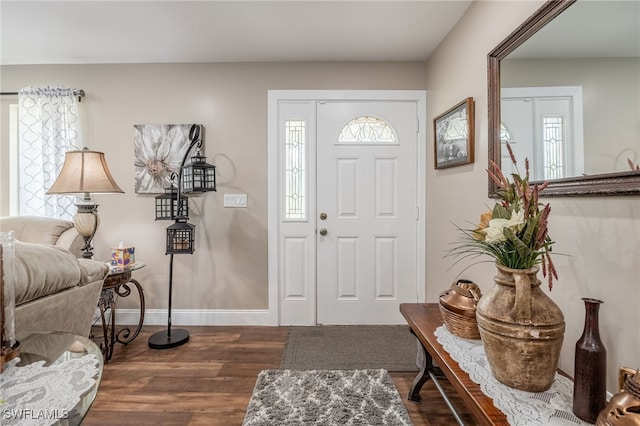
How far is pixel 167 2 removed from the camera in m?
1.94

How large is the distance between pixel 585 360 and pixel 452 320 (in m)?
0.56

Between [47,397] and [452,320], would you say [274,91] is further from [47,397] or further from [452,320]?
[47,397]

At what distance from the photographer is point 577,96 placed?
1105 mm

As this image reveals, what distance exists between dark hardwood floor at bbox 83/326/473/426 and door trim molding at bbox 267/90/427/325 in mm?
514

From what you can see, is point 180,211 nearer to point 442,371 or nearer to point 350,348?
point 350,348

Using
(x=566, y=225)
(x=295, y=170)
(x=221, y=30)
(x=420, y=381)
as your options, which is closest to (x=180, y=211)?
(x=295, y=170)

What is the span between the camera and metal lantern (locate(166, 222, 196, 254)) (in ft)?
7.68

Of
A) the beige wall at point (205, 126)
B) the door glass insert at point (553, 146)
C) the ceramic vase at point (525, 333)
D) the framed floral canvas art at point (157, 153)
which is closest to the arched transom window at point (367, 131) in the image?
the beige wall at point (205, 126)

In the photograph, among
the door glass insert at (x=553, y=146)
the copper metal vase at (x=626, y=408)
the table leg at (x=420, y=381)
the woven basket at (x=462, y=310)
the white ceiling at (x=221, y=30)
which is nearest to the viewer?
→ the copper metal vase at (x=626, y=408)

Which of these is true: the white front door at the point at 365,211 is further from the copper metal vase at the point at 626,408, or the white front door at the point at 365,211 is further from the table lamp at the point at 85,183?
the copper metal vase at the point at 626,408

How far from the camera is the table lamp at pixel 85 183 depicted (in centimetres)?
211

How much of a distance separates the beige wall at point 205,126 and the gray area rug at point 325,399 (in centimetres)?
116

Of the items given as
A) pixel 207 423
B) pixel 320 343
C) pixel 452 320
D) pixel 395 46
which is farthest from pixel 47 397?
pixel 395 46

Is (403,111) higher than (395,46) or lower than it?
lower
